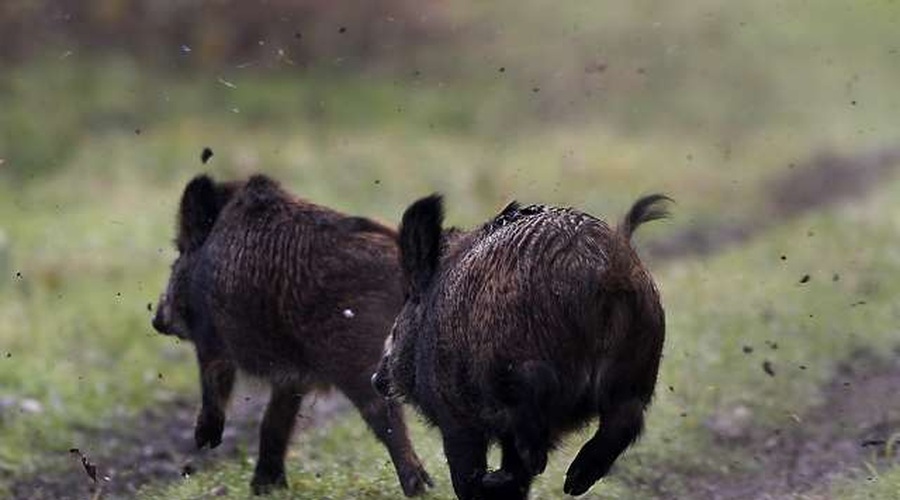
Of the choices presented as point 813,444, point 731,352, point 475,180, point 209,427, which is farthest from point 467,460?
point 475,180

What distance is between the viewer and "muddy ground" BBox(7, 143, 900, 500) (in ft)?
32.3

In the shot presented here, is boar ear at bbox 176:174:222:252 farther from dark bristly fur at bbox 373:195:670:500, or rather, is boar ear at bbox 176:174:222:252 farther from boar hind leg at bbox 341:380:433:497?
dark bristly fur at bbox 373:195:670:500

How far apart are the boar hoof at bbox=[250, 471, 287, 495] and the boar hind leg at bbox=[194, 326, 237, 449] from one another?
0.29 m

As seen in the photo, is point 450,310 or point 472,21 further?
point 472,21

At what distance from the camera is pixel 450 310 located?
7.29 meters

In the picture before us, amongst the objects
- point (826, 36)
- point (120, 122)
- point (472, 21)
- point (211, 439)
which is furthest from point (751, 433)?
point (826, 36)

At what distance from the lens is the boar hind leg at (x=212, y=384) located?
9.18 metres

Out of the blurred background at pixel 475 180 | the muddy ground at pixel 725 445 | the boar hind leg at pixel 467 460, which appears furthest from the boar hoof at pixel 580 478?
the muddy ground at pixel 725 445

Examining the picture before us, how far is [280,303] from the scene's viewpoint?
345 inches

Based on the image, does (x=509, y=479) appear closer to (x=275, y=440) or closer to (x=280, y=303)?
(x=280, y=303)

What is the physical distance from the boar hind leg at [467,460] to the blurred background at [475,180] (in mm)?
1446

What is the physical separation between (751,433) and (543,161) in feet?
36.7

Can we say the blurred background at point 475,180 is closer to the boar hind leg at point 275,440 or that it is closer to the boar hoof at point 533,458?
the boar hind leg at point 275,440

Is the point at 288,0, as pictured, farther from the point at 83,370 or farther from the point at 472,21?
the point at 83,370
